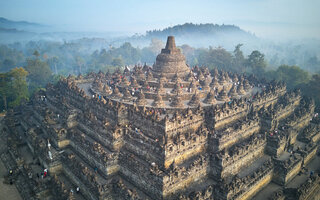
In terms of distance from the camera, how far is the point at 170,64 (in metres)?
41.1

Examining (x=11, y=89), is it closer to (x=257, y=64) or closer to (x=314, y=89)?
(x=314, y=89)

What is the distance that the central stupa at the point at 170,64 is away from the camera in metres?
40.7

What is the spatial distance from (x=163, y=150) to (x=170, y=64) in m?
23.5

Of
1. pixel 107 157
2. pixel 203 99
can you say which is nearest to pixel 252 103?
pixel 203 99

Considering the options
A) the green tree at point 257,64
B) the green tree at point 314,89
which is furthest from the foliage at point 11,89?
the green tree at point 257,64

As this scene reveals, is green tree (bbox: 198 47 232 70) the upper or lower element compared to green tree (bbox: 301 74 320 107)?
upper

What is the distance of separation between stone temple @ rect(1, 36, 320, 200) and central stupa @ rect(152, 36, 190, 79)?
462 cm

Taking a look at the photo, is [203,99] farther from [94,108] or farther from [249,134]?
[94,108]

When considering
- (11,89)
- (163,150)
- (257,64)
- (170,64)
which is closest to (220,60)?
(257,64)

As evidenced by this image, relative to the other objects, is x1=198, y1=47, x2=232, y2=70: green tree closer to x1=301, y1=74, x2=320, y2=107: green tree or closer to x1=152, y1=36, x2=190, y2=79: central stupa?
x1=301, y1=74, x2=320, y2=107: green tree

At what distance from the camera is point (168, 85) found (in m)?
38.0

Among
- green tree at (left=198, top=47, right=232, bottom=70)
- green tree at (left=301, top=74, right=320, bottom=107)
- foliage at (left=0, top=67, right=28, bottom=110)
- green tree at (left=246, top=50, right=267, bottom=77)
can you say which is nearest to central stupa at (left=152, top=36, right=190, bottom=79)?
green tree at (left=301, top=74, right=320, bottom=107)

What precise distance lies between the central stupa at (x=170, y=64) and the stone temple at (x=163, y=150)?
462 cm

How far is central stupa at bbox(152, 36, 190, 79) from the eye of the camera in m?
40.7
